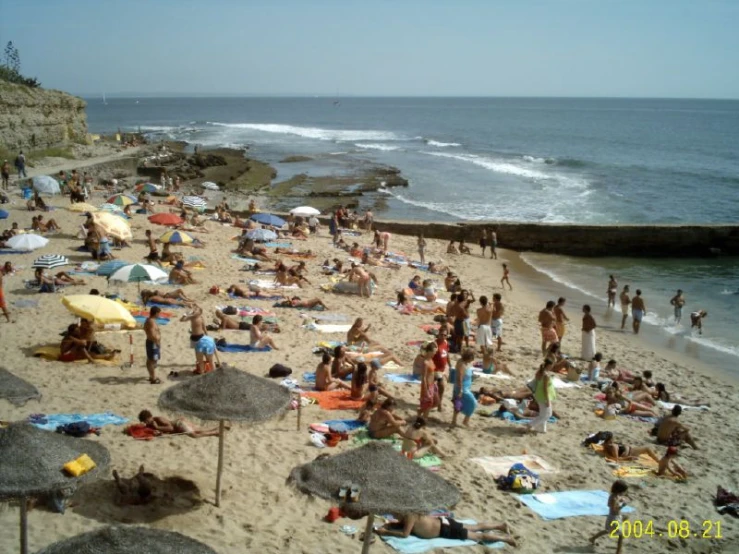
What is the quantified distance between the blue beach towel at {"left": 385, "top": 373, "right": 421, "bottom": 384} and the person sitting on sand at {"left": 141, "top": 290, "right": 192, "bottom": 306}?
5.51 metres

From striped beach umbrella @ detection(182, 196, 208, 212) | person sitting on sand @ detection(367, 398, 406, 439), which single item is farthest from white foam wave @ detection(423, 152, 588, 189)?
person sitting on sand @ detection(367, 398, 406, 439)

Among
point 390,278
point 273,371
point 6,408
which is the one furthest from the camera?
point 390,278

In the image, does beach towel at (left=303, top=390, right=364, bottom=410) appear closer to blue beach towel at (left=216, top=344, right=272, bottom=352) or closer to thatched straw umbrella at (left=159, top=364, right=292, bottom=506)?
blue beach towel at (left=216, top=344, right=272, bottom=352)

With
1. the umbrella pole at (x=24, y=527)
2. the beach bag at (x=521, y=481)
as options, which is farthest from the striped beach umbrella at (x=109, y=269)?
the beach bag at (x=521, y=481)

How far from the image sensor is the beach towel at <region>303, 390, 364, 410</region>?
34.0ft

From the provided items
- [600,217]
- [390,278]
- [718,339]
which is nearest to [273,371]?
[390,278]

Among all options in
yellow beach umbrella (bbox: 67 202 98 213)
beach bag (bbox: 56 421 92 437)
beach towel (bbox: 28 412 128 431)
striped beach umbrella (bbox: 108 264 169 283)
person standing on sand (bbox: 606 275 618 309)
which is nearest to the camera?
beach bag (bbox: 56 421 92 437)

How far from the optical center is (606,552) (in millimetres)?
7305

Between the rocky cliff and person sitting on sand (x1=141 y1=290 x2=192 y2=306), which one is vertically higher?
the rocky cliff

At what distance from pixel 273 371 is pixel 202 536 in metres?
4.72

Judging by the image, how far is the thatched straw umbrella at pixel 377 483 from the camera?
5.68 meters

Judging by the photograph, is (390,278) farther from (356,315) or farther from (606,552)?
(606,552)

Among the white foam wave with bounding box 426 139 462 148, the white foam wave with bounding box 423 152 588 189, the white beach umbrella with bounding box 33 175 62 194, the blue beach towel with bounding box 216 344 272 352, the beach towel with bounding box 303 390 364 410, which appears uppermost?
the white foam wave with bounding box 426 139 462 148

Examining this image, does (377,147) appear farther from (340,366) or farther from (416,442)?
(416,442)
